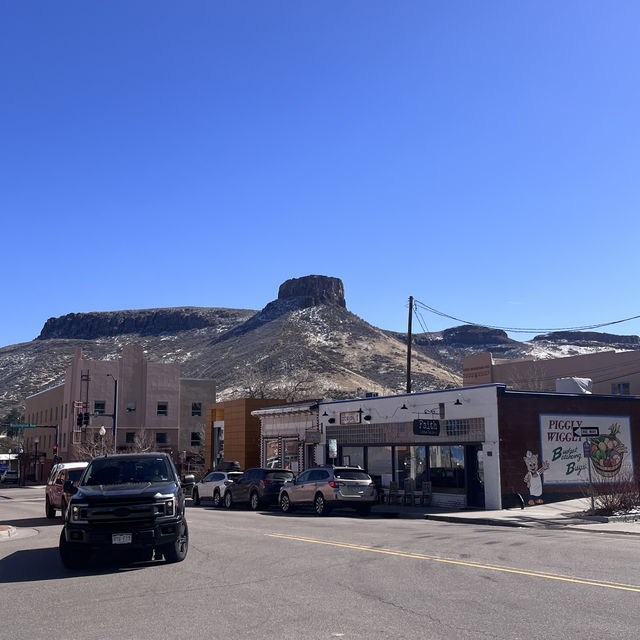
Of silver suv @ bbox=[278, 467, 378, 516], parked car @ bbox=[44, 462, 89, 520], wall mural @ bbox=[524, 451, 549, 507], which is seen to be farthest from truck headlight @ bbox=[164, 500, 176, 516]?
wall mural @ bbox=[524, 451, 549, 507]

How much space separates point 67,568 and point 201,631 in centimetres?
540

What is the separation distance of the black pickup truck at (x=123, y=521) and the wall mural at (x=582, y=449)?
1811 centimetres

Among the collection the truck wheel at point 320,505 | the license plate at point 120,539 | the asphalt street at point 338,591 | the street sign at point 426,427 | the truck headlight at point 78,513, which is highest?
the street sign at point 426,427

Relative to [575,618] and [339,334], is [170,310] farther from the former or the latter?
[575,618]

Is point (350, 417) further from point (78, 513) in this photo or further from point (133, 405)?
point (133, 405)

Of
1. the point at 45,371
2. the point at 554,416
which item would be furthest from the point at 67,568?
the point at 45,371

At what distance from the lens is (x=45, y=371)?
463 feet

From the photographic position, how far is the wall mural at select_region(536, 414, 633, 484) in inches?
1081

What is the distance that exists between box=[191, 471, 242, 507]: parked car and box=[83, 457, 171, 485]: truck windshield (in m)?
18.8

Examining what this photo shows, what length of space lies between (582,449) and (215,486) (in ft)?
51.8

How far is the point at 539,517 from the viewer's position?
22.8 meters

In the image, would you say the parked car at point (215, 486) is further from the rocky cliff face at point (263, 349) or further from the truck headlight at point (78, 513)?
the rocky cliff face at point (263, 349)

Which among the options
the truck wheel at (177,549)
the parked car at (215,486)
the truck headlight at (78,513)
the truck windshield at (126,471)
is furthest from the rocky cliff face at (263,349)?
the truck headlight at (78,513)

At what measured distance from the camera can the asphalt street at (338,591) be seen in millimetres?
7492
